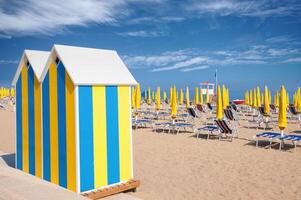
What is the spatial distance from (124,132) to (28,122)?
6.40ft

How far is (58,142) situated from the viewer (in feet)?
15.6

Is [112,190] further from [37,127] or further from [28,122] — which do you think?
[28,122]

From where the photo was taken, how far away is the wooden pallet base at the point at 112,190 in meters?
4.40

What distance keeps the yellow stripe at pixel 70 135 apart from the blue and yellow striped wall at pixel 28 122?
990 mm

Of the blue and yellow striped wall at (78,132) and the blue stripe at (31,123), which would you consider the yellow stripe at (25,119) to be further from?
the blue and yellow striped wall at (78,132)

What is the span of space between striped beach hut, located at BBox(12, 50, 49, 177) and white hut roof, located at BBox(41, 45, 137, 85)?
0.50 m

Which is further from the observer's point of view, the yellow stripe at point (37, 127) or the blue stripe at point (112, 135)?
the yellow stripe at point (37, 127)

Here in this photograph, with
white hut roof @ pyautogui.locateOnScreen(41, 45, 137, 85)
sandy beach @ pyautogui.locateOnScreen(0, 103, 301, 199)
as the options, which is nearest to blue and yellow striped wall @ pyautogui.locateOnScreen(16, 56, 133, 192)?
white hut roof @ pyautogui.locateOnScreen(41, 45, 137, 85)

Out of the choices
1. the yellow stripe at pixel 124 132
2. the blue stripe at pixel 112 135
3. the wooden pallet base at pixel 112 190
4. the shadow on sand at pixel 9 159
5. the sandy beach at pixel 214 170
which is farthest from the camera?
the shadow on sand at pixel 9 159

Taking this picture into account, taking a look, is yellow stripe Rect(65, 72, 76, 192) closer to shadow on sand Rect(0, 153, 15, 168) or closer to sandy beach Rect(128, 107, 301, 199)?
sandy beach Rect(128, 107, 301, 199)

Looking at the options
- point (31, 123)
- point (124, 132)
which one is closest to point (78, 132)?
point (124, 132)

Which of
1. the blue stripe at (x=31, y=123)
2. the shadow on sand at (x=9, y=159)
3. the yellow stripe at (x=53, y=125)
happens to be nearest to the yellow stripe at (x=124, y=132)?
the yellow stripe at (x=53, y=125)

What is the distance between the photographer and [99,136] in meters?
4.64

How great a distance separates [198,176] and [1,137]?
8657 mm
